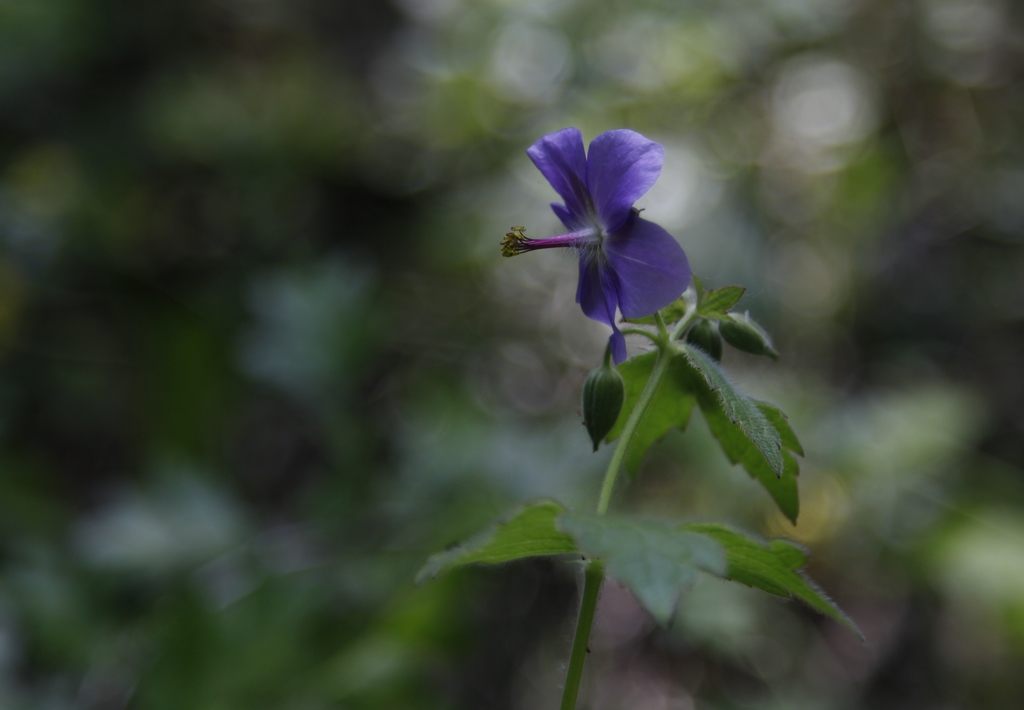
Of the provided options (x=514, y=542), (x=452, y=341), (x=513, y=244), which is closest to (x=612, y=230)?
(x=513, y=244)

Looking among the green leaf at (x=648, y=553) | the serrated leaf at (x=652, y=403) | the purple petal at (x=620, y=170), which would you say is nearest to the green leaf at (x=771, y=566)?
the green leaf at (x=648, y=553)

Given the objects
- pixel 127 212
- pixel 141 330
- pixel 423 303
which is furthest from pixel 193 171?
pixel 423 303

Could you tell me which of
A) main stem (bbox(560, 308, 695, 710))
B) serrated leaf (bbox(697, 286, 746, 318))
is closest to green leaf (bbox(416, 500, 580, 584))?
main stem (bbox(560, 308, 695, 710))

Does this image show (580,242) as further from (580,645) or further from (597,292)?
(580,645)

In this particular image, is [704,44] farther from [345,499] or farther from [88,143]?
[88,143]

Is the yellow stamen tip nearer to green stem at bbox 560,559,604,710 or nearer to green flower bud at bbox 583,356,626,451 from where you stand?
green flower bud at bbox 583,356,626,451
